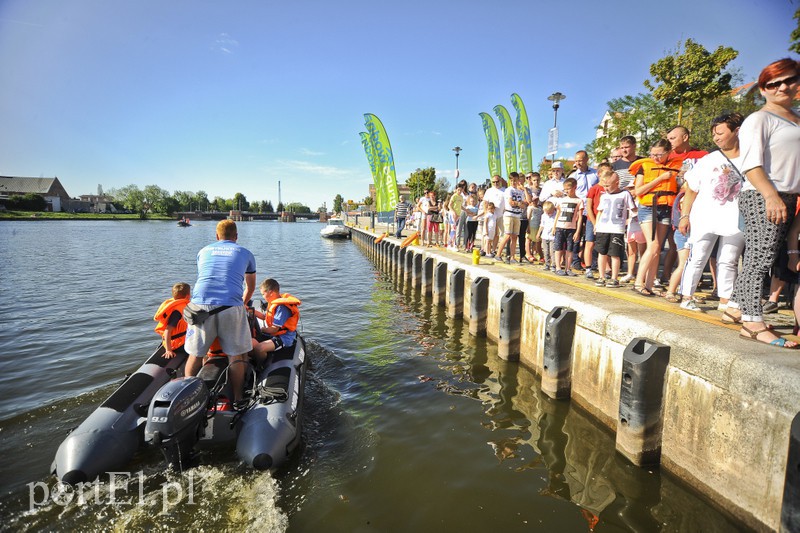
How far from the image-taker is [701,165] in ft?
14.1

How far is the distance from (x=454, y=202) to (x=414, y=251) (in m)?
2.19

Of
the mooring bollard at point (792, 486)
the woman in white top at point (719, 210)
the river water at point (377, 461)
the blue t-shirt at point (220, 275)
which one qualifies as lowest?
the river water at point (377, 461)

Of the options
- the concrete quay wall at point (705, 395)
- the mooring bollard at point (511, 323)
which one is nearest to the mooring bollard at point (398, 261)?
the mooring bollard at point (511, 323)

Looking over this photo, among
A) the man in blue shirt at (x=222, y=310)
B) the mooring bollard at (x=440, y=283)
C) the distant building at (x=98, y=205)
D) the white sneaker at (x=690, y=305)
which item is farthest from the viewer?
the distant building at (x=98, y=205)

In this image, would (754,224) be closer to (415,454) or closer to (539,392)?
(539,392)

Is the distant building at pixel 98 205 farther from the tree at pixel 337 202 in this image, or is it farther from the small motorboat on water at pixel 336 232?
the small motorboat on water at pixel 336 232

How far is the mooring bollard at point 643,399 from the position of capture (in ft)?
11.1

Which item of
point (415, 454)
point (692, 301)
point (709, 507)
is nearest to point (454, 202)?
point (692, 301)

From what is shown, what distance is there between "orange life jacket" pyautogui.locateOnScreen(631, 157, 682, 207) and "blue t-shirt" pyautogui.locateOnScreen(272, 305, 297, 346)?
5.25 meters

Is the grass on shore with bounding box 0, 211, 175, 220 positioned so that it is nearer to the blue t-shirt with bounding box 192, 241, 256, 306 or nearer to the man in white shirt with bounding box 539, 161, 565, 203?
the blue t-shirt with bounding box 192, 241, 256, 306

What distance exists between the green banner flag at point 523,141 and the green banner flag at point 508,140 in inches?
12.1

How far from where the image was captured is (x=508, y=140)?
79.0 feet

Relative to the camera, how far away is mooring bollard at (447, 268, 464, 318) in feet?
29.7

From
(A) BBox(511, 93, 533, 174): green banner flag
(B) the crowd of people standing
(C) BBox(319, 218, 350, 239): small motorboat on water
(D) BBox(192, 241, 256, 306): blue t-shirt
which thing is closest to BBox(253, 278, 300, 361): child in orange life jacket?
(D) BBox(192, 241, 256, 306): blue t-shirt
